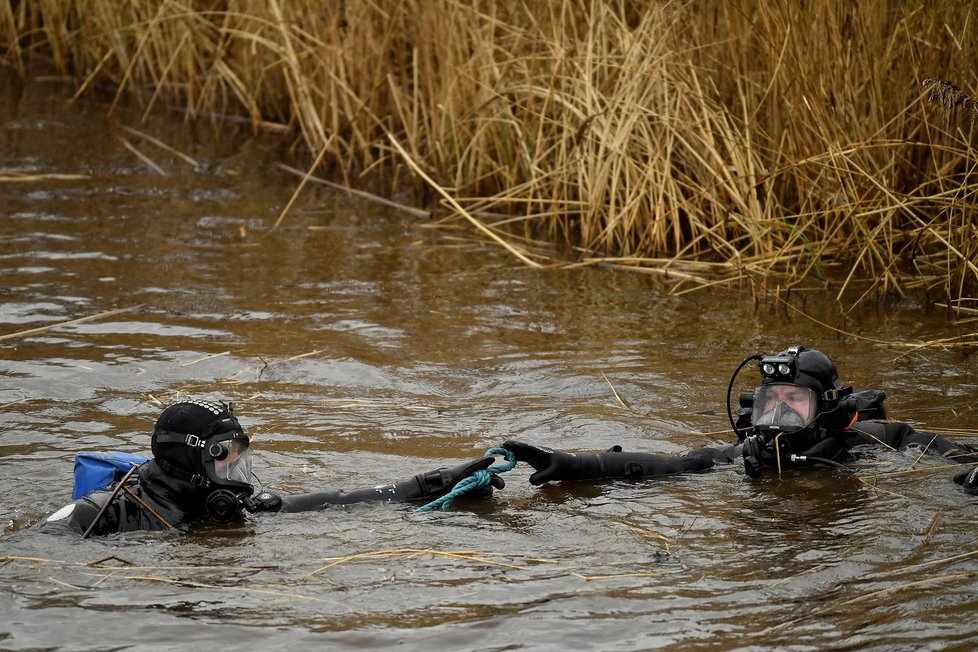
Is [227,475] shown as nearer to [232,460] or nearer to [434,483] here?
[232,460]

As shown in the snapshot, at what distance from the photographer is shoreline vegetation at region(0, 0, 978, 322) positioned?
27.8ft

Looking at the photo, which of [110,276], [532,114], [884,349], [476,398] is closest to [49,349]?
[110,276]

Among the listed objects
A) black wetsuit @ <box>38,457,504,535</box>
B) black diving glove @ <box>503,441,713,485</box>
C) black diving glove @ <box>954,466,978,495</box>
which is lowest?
black wetsuit @ <box>38,457,504,535</box>

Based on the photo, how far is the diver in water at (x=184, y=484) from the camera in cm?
516

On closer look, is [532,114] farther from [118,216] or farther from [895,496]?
[895,496]

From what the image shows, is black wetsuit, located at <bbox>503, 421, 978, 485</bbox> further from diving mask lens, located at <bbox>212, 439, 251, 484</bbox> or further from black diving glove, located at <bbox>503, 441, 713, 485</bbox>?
diving mask lens, located at <bbox>212, 439, 251, 484</bbox>

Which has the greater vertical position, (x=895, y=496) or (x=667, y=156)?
(x=667, y=156)

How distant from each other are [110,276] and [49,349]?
1.69 metres

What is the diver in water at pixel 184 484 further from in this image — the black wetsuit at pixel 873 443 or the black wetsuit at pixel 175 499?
the black wetsuit at pixel 873 443

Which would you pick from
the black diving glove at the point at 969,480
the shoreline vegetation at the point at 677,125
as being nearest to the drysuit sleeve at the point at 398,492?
the black diving glove at the point at 969,480

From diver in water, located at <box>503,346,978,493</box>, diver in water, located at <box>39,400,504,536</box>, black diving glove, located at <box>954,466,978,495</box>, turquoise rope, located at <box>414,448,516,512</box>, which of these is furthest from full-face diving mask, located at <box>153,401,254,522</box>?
black diving glove, located at <box>954,466,978,495</box>

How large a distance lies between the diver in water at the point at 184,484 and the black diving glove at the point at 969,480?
6.36 feet

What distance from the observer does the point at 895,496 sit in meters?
5.43

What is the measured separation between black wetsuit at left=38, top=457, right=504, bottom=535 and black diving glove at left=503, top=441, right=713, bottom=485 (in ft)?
0.59
